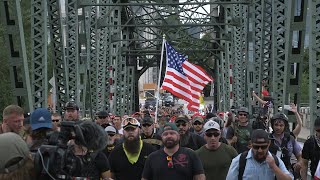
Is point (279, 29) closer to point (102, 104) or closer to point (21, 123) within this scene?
point (21, 123)

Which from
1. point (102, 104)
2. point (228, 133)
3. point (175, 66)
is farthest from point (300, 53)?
point (102, 104)

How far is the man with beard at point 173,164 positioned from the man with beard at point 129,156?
2.65 ft

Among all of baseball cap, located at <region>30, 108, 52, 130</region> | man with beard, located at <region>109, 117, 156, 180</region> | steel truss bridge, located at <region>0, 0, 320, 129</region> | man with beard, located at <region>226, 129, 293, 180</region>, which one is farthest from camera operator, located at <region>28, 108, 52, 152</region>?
steel truss bridge, located at <region>0, 0, 320, 129</region>

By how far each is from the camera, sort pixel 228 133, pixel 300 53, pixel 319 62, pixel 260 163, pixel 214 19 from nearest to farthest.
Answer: pixel 260 163
pixel 228 133
pixel 319 62
pixel 300 53
pixel 214 19

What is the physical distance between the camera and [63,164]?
4.07 meters

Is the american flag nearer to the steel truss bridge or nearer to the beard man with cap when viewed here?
the steel truss bridge

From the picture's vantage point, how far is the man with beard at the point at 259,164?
21.5 feet

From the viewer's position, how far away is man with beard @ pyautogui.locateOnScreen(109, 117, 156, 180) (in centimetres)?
809

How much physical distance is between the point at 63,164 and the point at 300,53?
1127 cm

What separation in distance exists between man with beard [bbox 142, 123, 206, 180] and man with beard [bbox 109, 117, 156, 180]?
0.81m

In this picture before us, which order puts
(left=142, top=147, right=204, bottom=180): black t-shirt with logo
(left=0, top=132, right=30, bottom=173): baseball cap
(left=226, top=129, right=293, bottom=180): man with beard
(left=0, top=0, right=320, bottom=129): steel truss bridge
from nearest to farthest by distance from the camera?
(left=0, top=132, right=30, bottom=173): baseball cap
(left=226, top=129, right=293, bottom=180): man with beard
(left=142, top=147, right=204, bottom=180): black t-shirt with logo
(left=0, top=0, right=320, bottom=129): steel truss bridge

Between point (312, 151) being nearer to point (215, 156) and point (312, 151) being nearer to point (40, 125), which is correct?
point (215, 156)

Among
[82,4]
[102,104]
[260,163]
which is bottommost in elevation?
[102,104]

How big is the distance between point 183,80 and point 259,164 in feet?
47.0
